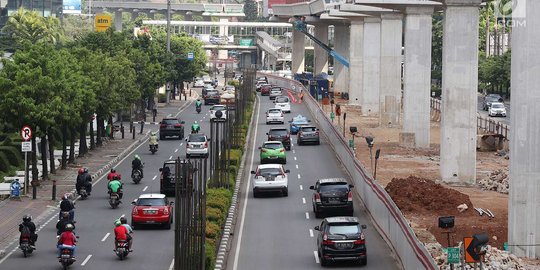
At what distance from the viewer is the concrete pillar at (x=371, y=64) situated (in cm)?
10862

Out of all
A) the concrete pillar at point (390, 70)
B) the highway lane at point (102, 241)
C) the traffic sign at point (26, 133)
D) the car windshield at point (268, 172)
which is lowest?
the highway lane at point (102, 241)

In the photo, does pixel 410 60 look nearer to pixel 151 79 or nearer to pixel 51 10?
pixel 151 79

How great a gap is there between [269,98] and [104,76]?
181 feet

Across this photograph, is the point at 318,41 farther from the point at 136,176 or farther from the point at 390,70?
the point at 136,176

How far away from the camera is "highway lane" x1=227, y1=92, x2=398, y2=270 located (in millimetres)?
38438

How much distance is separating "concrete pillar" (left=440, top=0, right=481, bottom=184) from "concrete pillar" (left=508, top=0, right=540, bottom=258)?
63.3ft

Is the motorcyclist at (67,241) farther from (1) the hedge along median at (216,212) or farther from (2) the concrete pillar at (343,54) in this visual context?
(2) the concrete pillar at (343,54)

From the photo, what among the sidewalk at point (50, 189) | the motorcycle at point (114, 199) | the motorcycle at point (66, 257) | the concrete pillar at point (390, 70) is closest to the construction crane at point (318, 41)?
the concrete pillar at point (390, 70)

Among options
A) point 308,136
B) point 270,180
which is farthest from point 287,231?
point 308,136

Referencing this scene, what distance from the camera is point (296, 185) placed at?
6000 centimetres

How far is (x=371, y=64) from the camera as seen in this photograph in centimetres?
11050

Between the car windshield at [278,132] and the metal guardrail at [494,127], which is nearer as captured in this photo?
the car windshield at [278,132]

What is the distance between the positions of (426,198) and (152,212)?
1114 centimetres

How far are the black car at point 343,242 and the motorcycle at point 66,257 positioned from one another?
7472 millimetres
